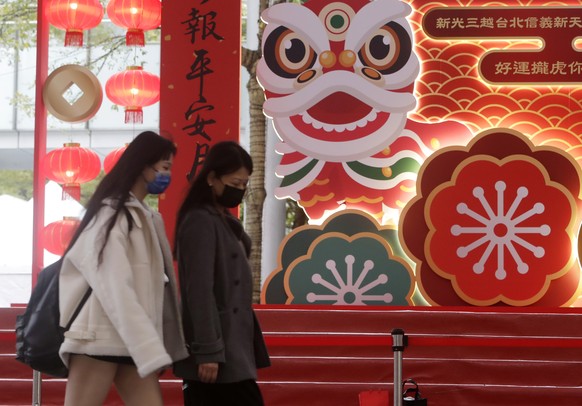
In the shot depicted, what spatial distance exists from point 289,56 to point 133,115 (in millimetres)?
1822

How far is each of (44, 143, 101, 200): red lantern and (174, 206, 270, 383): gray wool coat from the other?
15.8 ft

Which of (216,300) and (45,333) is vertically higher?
(216,300)

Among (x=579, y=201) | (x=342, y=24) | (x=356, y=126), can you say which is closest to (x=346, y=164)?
(x=356, y=126)

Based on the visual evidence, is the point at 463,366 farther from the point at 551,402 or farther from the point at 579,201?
the point at 579,201

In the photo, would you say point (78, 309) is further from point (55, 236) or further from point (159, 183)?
point (55, 236)

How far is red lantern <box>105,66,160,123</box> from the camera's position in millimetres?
9062

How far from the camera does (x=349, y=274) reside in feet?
25.2

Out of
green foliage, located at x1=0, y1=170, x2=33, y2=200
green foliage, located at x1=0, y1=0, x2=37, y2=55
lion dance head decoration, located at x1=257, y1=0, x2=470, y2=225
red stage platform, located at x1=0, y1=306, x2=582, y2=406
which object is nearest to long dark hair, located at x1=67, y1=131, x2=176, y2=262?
red stage platform, located at x1=0, y1=306, x2=582, y2=406

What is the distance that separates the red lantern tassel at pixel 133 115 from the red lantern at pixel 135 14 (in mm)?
601

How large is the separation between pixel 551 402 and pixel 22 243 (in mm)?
12383

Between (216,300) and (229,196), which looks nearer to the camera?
(216,300)

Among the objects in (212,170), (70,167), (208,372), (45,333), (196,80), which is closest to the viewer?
(45,333)

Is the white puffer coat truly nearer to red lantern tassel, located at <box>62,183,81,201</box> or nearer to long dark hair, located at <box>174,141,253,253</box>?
long dark hair, located at <box>174,141,253,253</box>

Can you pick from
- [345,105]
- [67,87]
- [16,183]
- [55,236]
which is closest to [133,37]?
[67,87]
